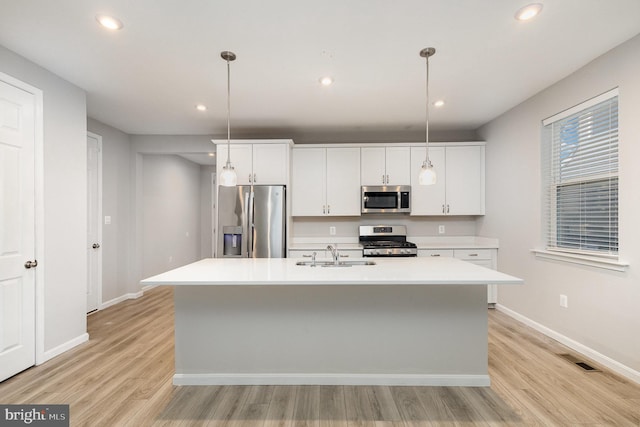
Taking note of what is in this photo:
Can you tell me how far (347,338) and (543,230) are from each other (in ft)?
8.15

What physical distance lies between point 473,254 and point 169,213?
5.18 meters

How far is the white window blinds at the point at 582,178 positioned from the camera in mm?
2471

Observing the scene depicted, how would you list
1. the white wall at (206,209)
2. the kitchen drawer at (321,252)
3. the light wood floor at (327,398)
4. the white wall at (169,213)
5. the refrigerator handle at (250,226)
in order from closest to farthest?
the light wood floor at (327,398) < the refrigerator handle at (250,226) < the kitchen drawer at (321,252) < the white wall at (169,213) < the white wall at (206,209)

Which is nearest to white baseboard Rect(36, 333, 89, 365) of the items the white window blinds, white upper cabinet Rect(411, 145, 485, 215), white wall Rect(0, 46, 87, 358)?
white wall Rect(0, 46, 87, 358)

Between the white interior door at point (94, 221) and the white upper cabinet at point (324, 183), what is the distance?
2626 mm

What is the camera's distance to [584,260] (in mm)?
2656

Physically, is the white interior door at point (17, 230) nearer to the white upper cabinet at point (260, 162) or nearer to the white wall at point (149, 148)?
the white upper cabinet at point (260, 162)

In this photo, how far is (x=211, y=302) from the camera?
2.25 meters

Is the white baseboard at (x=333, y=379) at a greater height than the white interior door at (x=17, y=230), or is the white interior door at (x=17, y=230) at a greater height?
the white interior door at (x=17, y=230)

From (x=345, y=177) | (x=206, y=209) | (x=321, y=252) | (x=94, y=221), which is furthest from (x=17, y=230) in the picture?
(x=206, y=209)

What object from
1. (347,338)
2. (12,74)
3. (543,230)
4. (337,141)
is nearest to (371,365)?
(347,338)

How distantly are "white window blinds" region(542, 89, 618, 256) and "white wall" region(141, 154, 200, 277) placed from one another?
5559 mm

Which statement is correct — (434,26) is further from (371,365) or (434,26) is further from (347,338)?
(371,365)

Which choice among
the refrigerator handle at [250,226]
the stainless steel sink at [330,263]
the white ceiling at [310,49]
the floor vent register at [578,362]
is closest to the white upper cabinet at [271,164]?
the refrigerator handle at [250,226]
